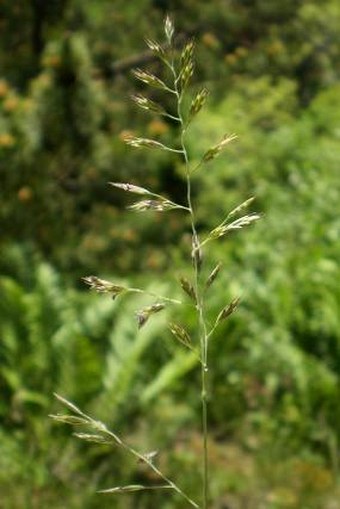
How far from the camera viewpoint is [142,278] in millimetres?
7449

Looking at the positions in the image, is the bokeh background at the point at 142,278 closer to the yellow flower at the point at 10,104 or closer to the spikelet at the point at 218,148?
the yellow flower at the point at 10,104

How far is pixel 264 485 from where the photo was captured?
4.98m

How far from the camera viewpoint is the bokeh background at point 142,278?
17.2 feet

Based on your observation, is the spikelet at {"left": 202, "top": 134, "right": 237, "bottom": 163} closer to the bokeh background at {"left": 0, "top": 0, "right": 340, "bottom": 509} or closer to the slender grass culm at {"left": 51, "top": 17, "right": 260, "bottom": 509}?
the slender grass culm at {"left": 51, "top": 17, "right": 260, "bottom": 509}

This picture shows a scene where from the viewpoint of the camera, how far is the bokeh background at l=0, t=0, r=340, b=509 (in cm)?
524

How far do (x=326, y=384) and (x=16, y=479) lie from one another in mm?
1802

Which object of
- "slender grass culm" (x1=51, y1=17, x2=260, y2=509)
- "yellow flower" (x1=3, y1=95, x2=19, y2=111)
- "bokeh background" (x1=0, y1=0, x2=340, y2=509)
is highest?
"slender grass culm" (x1=51, y1=17, x2=260, y2=509)

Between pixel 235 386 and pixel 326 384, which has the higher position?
pixel 326 384

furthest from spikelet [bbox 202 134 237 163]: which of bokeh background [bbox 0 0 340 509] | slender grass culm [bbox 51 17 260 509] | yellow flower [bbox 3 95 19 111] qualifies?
yellow flower [bbox 3 95 19 111]

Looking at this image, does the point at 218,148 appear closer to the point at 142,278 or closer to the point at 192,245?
the point at 192,245

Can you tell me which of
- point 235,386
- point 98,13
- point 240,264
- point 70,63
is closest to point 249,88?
point 98,13

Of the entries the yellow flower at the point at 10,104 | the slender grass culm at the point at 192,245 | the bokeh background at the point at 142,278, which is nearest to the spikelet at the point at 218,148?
the slender grass culm at the point at 192,245

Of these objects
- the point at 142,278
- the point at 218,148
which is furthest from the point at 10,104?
the point at 218,148

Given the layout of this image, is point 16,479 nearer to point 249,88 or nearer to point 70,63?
point 70,63
